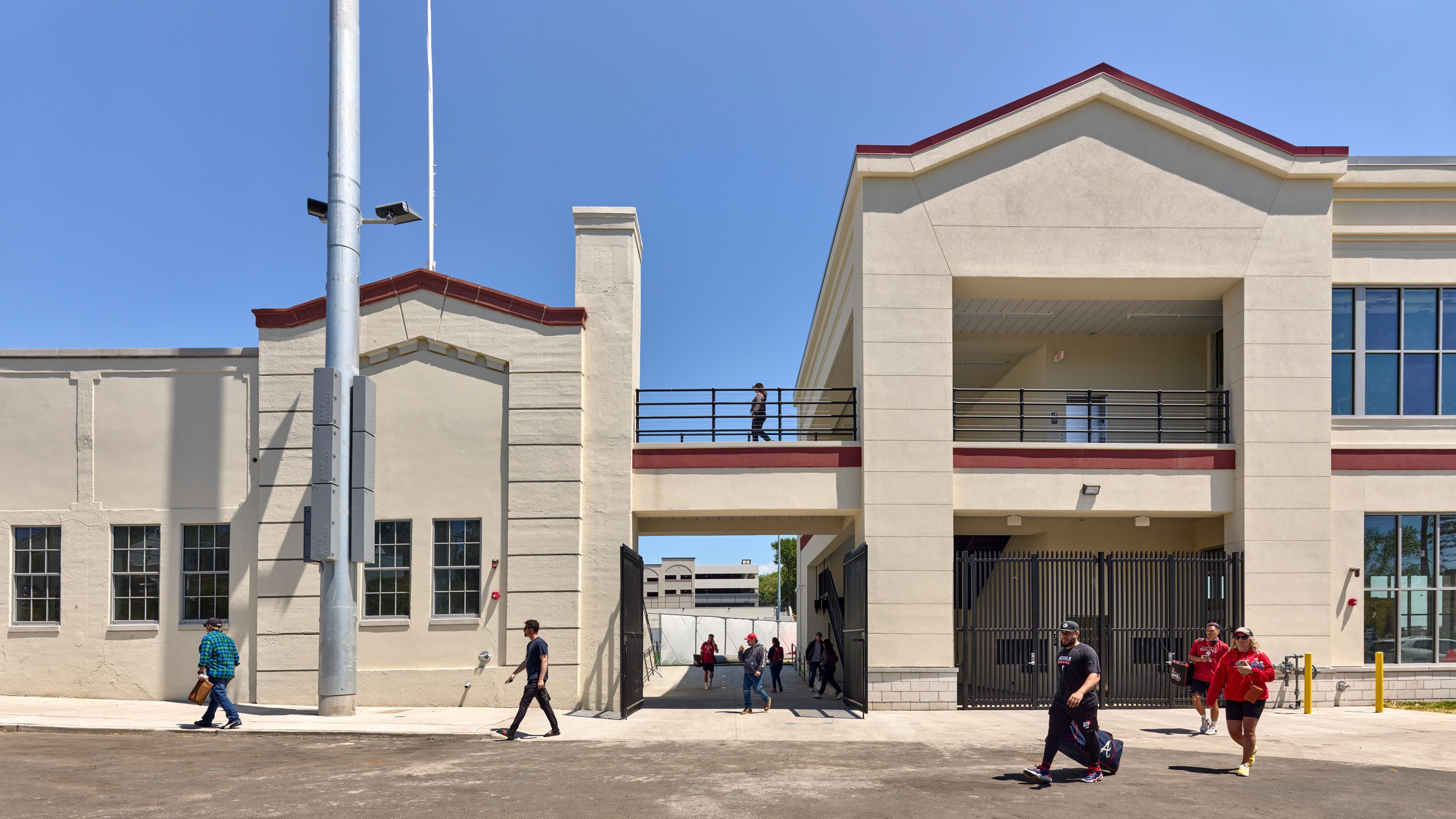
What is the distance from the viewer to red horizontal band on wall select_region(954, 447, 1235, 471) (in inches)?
743

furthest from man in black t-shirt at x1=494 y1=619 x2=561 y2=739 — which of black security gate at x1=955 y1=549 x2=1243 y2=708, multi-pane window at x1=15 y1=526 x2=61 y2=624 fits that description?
multi-pane window at x1=15 y1=526 x2=61 y2=624

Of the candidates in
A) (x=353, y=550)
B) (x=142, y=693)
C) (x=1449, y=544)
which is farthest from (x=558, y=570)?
(x=1449, y=544)

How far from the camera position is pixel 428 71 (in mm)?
23641

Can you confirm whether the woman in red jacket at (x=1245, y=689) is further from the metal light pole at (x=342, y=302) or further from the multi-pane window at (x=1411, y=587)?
the metal light pole at (x=342, y=302)

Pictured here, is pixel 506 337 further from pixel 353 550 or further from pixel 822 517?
pixel 822 517

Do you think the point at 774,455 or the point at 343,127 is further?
the point at 774,455

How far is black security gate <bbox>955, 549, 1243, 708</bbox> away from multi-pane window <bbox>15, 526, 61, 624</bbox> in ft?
51.5

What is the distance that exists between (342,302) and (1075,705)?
12158 millimetres

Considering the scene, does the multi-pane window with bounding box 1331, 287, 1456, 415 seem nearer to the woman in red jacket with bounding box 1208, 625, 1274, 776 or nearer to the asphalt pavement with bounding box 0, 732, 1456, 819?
the asphalt pavement with bounding box 0, 732, 1456, 819

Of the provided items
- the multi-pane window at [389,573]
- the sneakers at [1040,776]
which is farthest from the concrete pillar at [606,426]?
the sneakers at [1040,776]

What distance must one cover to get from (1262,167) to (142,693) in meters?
21.5

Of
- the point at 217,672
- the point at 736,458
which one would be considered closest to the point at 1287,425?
the point at 736,458

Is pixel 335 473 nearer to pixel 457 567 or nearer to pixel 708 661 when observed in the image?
pixel 457 567

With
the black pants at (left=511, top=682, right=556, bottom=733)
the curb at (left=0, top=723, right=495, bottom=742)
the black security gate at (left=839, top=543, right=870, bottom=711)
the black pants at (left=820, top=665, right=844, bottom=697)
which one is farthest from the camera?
the black pants at (left=820, top=665, right=844, bottom=697)
